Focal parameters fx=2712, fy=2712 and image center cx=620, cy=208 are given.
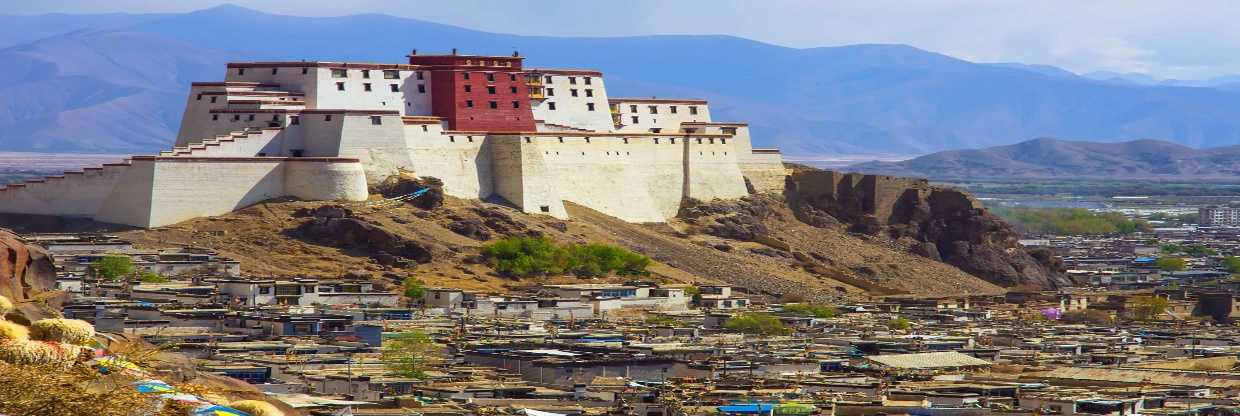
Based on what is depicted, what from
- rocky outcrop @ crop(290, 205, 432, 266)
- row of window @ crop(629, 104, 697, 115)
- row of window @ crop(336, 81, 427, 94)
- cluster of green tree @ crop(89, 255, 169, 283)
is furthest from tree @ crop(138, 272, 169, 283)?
row of window @ crop(629, 104, 697, 115)

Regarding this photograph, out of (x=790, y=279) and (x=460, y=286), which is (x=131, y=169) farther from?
(x=790, y=279)

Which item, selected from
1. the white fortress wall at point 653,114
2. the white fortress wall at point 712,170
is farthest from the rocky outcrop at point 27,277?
the white fortress wall at point 653,114

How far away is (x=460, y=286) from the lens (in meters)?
87.1

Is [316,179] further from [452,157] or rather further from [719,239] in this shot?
[719,239]

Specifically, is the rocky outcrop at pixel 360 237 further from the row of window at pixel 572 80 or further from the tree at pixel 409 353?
the tree at pixel 409 353

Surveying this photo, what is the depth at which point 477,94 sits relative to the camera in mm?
100750

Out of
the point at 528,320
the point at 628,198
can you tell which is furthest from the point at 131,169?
the point at 628,198

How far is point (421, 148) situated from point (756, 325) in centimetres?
1970

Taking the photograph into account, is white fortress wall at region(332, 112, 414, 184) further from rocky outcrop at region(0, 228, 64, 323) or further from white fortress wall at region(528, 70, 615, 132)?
rocky outcrop at region(0, 228, 64, 323)

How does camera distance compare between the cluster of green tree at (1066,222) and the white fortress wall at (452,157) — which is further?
the cluster of green tree at (1066,222)

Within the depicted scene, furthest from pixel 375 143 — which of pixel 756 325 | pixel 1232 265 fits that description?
pixel 1232 265

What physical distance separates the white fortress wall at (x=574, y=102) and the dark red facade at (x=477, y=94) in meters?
2.88

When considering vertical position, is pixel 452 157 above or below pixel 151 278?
above

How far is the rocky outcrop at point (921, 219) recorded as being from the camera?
113562 mm
